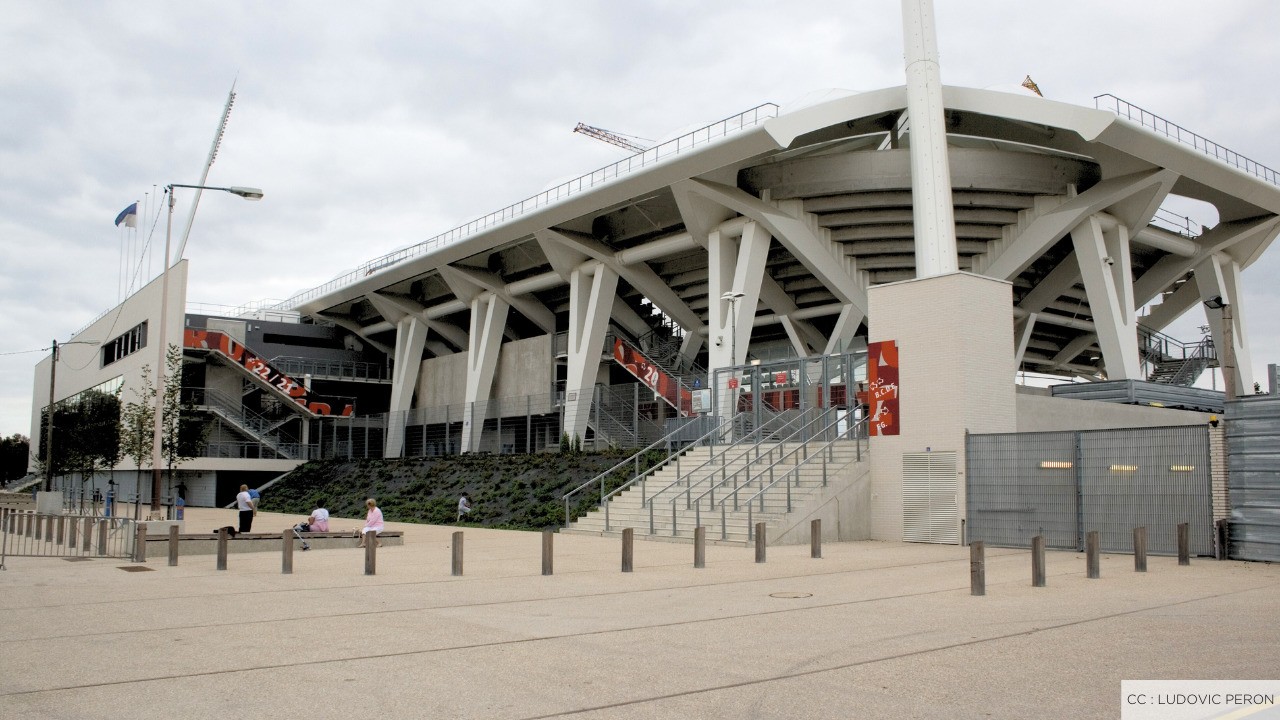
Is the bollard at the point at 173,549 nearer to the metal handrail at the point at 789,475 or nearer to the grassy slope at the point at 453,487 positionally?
the metal handrail at the point at 789,475

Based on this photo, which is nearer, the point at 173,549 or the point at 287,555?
the point at 287,555

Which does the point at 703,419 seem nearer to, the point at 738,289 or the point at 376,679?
the point at 738,289

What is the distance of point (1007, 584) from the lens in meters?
12.6

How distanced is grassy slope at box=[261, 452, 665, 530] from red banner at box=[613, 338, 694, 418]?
368cm

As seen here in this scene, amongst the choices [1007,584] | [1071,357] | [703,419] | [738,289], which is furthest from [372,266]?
[1007,584]

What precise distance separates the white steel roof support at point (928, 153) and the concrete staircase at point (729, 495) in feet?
33.6

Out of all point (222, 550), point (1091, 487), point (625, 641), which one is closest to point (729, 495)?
point (1091, 487)

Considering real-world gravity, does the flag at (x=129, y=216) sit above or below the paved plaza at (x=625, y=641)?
above

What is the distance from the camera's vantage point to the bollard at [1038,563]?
12219 mm

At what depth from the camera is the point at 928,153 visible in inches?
1273

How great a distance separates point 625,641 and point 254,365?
49518 millimetres

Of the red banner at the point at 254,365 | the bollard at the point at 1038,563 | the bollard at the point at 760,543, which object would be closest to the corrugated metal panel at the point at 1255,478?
the bollard at the point at 1038,563

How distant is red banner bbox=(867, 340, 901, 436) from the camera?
22.0m

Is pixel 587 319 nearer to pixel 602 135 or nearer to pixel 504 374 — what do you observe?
pixel 504 374
